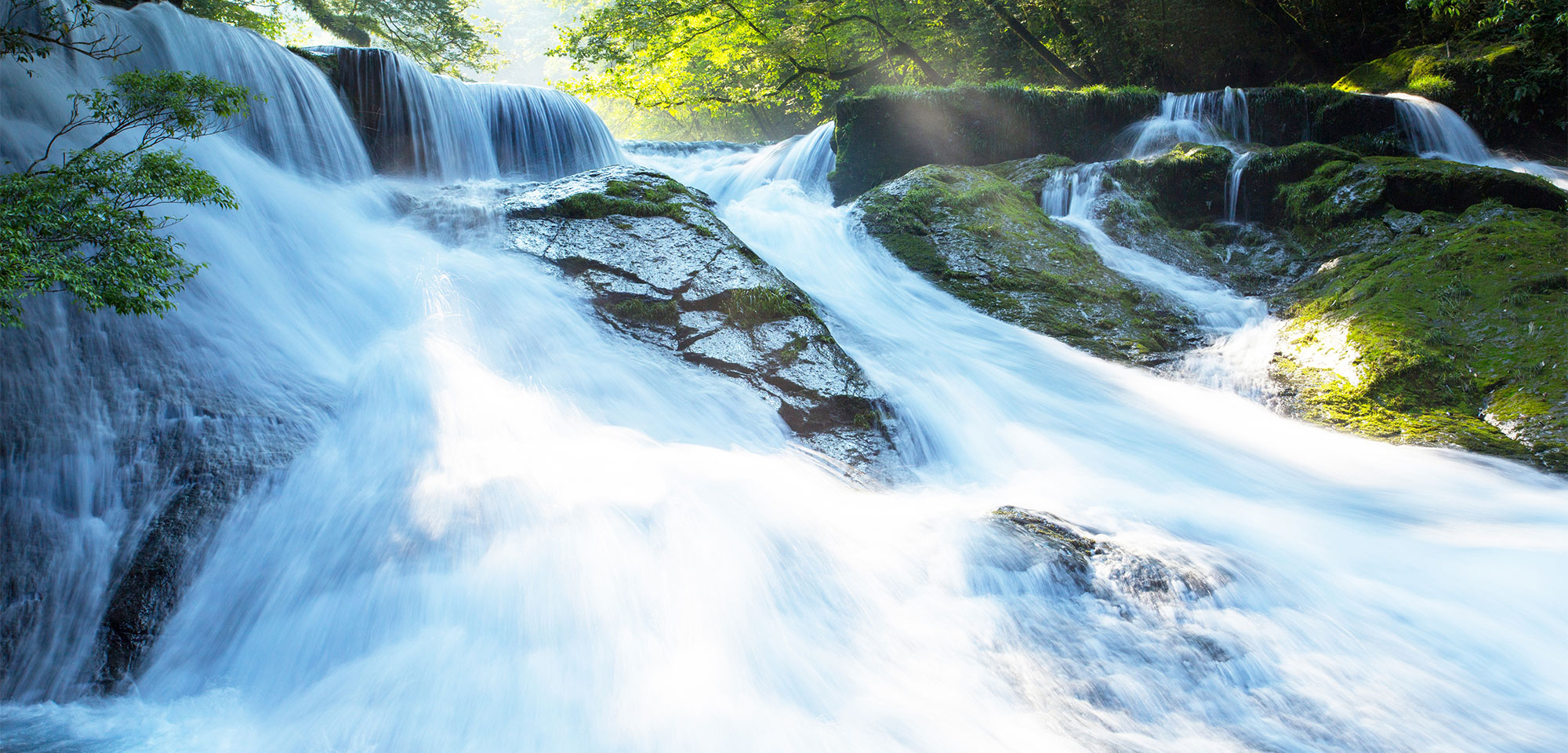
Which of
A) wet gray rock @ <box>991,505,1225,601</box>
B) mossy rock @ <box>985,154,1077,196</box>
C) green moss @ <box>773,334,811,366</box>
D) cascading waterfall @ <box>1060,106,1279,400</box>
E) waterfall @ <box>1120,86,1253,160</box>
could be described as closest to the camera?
wet gray rock @ <box>991,505,1225,601</box>

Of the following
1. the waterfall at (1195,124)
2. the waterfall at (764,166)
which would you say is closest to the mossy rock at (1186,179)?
the waterfall at (1195,124)

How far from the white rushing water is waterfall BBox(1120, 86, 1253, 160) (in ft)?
23.0

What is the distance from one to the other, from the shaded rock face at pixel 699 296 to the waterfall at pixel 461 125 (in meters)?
3.23

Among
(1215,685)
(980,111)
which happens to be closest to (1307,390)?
(1215,685)

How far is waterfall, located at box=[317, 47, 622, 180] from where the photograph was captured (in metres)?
8.70

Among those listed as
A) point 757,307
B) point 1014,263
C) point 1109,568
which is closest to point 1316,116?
point 1014,263

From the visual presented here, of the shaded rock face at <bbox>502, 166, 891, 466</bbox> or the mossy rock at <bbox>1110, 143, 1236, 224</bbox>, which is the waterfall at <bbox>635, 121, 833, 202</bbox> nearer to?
the mossy rock at <bbox>1110, 143, 1236, 224</bbox>

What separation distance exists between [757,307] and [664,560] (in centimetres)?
269

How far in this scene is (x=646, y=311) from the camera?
5.67m

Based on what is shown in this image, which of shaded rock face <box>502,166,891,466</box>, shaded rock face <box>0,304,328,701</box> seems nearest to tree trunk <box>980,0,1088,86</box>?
shaded rock face <box>502,166,891,466</box>

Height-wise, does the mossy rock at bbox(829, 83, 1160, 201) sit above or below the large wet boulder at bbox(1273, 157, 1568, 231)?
above

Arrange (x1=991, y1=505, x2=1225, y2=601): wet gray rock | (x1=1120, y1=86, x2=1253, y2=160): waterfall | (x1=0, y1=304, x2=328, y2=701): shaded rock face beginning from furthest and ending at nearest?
(x1=1120, y1=86, x2=1253, y2=160): waterfall
(x1=991, y1=505, x2=1225, y2=601): wet gray rock
(x1=0, y1=304, x2=328, y2=701): shaded rock face

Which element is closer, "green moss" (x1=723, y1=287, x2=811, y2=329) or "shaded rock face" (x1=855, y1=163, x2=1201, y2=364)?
"green moss" (x1=723, y1=287, x2=811, y2=329)

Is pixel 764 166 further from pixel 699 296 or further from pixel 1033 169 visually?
pixel 699 296
